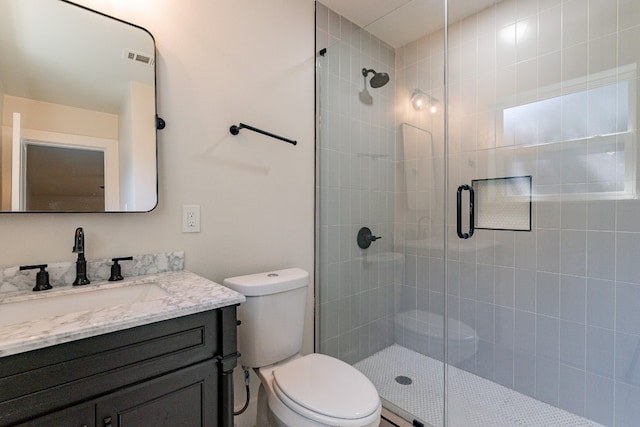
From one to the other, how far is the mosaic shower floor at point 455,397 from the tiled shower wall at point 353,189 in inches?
6.6

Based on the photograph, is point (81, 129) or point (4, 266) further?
point (81, 129)

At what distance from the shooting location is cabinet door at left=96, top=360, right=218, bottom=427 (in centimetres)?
79

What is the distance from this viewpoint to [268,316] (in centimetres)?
134

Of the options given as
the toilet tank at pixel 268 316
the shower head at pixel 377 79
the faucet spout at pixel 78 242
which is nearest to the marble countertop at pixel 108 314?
the faucet spout at pixel 78 242

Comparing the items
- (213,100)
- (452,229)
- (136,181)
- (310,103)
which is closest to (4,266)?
(136,181)

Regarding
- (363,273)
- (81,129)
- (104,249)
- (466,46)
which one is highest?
(466,46)

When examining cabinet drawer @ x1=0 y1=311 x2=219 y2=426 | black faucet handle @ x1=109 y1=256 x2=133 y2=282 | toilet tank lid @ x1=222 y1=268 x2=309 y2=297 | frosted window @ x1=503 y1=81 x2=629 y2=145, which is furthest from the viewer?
frosted window @ x1=503 y1=81 x2=629 y2=145

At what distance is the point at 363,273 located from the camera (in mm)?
2100

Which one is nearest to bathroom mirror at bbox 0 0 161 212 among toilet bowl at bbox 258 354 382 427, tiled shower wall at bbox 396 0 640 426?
toilet bowl at bbox 258 354 382 427

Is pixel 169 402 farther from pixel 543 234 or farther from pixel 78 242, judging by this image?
pixel 543 234

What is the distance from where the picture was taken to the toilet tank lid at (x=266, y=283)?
1302 millimetres

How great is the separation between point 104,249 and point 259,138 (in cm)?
86

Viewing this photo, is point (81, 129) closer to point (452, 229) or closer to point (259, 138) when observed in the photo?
point (259, 138)

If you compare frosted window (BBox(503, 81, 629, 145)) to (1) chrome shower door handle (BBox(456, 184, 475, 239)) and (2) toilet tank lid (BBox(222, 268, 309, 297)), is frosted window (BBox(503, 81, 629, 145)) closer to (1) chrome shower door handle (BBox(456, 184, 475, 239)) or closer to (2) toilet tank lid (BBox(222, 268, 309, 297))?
(1) chrome shower door handle (BBox(456, 184, 475, 239))
